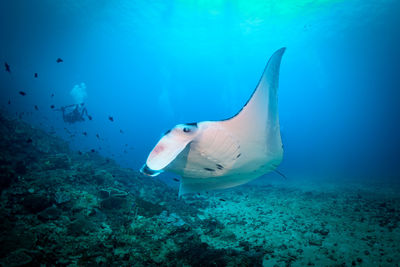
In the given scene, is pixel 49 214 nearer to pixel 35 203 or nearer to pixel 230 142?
pixel 35 203

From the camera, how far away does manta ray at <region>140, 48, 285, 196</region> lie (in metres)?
1.84

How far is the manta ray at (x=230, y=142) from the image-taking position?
6.03ft

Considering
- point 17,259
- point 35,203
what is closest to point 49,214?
point 35,203

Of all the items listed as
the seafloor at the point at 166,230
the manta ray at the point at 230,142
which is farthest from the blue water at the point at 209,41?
the manta ray at the point at 230,142

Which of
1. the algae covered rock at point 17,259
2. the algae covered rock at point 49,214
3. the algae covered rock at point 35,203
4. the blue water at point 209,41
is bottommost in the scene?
the algae covered rock at point 17,259

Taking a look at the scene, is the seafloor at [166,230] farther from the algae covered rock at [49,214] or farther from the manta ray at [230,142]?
the manta ray at [230,142]

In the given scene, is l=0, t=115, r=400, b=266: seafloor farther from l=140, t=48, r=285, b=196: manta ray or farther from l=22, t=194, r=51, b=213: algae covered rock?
l=140, t=48, r=285, b=196: manta ray

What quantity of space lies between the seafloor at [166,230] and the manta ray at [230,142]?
152 cm

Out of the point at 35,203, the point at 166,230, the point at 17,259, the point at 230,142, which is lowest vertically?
the point at 17,259

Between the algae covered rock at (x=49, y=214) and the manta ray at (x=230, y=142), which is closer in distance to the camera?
the manta ray at (x=230, y=142)

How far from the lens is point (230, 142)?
235 centimetres

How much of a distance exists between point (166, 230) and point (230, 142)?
9.62 feet

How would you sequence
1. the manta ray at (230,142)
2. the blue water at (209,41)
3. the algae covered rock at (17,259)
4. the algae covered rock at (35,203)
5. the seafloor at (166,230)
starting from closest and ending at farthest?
the manta ray at (230,142) → the algae covered rock at (17,259) → the seafloor at (166,230) → the algae covered rock at (35,203) → the blue water at (209,41)

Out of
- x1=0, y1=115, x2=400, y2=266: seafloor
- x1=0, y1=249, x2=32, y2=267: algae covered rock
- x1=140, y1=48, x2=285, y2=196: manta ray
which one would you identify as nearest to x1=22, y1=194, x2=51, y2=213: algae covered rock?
x1=0, y1=115, x2=400, y2=266: seafloor
